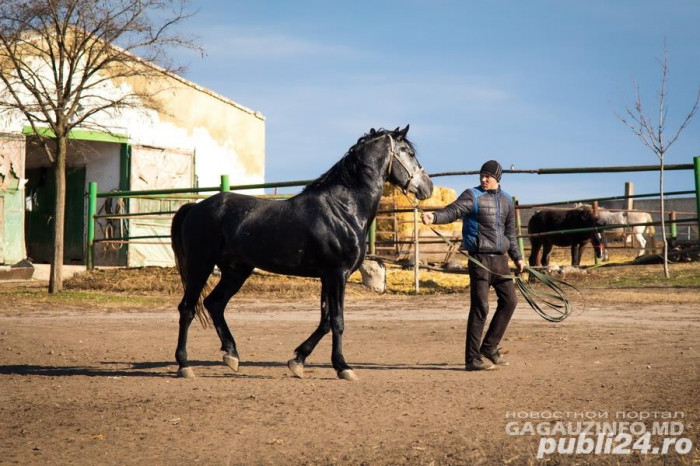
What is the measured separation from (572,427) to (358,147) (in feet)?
11.9

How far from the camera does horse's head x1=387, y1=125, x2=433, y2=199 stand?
782cm

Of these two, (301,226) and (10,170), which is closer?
(301,226)

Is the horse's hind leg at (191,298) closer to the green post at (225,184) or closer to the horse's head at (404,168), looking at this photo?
the horse's head at (404,168)

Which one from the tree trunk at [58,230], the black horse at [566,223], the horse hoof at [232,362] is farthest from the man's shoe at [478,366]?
the black horse at [566,223]

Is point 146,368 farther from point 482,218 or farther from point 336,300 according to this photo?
point 482,218

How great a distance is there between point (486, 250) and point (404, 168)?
1.05 m

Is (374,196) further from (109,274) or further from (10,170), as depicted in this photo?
(10,170)

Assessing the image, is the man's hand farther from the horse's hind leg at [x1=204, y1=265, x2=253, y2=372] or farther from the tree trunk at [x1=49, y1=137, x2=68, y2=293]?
the tree trunk at [x1=49, y1=137, x2=68, y2=293]

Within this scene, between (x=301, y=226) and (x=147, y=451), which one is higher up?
(x=301, y=226)

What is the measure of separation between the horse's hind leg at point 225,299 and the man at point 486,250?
6.22ft

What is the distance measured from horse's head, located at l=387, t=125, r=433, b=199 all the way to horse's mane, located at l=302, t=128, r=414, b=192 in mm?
67

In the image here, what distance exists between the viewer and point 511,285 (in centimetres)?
784

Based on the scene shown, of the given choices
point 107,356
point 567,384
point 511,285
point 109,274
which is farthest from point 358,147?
point 109,274

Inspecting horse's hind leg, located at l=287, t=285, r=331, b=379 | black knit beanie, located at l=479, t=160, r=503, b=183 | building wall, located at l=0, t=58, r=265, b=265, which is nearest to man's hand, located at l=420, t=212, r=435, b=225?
black knit beanie, located at l=479, t=160, r=503, b=183
